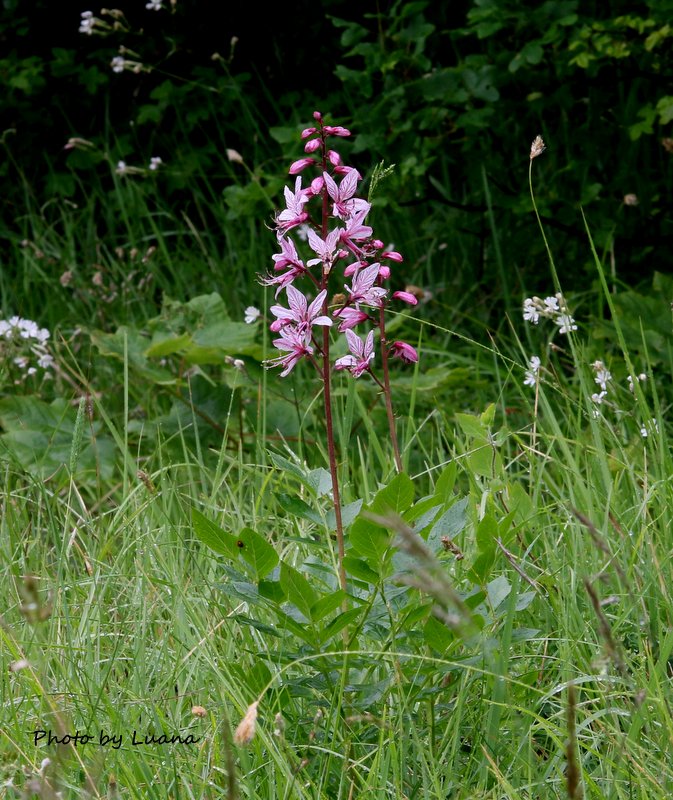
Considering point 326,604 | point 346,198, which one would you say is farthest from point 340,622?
point 346,198

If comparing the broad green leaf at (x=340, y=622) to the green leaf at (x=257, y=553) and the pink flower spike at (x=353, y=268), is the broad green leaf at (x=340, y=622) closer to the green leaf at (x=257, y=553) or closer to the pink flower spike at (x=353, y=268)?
the green leaf at (x=257, y=553)

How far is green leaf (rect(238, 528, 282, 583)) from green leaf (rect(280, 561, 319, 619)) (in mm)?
45

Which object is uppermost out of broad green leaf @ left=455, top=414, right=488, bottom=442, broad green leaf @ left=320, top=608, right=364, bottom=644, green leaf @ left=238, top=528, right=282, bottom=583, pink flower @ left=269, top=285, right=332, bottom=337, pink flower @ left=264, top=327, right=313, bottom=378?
pink flower @ left=269, top=285, right=332, bottom=337

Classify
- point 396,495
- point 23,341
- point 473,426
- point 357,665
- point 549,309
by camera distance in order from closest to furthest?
point 396,495 → point 357,665 → point 473,426 → point 549,309 → point 23,341

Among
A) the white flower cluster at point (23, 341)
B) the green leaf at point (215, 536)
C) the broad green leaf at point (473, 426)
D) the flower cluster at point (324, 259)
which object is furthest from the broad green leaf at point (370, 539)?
the white flower cluster at point (23, 341)

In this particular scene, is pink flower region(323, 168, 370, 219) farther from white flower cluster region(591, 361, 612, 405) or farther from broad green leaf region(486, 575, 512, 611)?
white flower cluster region(591, 361, 612, 405)

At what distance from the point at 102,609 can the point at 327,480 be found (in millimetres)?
555

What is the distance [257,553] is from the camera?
4.64 ft

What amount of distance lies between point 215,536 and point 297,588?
0.13 meters

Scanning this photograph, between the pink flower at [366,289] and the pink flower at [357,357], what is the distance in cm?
5

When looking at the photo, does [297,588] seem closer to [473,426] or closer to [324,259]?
[324,259]

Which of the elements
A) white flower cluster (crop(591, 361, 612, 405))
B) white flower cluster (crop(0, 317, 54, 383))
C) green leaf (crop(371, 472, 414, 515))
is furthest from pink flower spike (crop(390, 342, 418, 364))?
white flower cluster (crop(0, 317, 54, 383))

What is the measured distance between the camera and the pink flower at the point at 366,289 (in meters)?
1.55

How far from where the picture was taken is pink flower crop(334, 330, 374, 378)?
1578 mm
